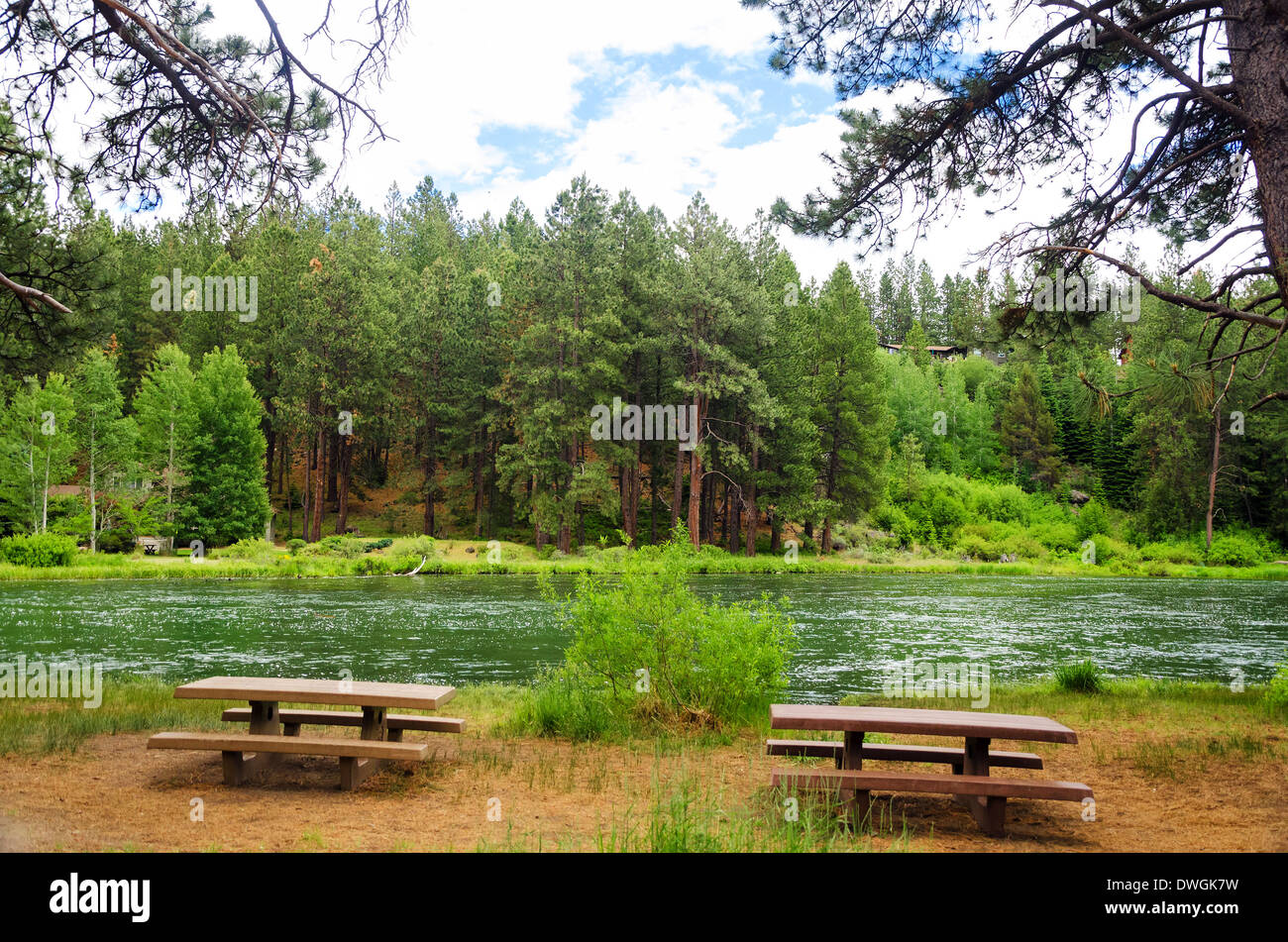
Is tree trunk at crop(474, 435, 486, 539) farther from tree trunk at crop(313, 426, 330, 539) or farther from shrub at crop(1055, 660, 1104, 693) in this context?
shrub at crop(1055, 660, 1104, 693)

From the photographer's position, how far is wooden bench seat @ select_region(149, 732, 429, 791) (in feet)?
17.8

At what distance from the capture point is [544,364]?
132 feet

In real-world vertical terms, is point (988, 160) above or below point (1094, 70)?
below

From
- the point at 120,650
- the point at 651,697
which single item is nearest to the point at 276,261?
the point at 120,650

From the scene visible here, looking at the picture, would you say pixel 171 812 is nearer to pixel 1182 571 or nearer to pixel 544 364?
pixel 544 364

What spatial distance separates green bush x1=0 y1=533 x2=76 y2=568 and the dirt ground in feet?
89.4

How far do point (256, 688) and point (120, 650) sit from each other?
10.4 m

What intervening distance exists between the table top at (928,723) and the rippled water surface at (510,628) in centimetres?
578

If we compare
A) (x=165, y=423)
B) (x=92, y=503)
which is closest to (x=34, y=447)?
(x=92, y=503)

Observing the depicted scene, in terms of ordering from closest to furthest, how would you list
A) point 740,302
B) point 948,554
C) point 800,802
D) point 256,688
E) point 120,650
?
point 800,802, point 256,688, point 120,650, point 740,302, point 948,554

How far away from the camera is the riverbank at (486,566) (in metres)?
29.8

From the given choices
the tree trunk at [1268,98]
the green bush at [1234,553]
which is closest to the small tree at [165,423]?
the tree trunk at [1268,98]

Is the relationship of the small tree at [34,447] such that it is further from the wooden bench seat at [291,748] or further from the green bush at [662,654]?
the wooden bench seat at [291,748]

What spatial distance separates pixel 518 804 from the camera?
207 inches
